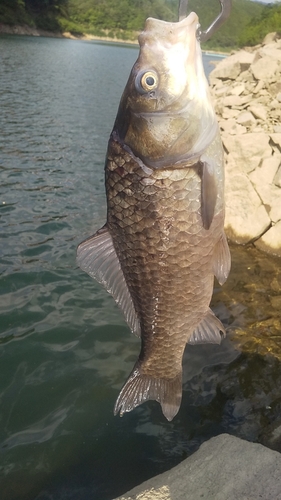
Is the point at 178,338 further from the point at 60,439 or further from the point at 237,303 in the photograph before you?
the point at 237,303

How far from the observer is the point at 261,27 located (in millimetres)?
28891

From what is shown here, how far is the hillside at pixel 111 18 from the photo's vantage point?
31.1 metres

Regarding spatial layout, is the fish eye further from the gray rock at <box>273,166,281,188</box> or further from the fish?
the gray rock at <box>273,166,281,188</box>

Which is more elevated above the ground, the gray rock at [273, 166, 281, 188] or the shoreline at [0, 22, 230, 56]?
the shoreline at [0, 22, 230, 56]

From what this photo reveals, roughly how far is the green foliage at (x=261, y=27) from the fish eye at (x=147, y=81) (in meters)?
24.9

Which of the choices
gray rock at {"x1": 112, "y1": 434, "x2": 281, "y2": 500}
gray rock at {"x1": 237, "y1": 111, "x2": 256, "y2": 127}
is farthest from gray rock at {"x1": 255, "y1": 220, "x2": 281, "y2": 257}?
gray rock at {"x1": 112, "y1": 434, "x2": 281, "y2": 500}

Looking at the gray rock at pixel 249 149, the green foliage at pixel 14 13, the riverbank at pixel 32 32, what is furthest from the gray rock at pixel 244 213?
the green foliage at pixel 14 13

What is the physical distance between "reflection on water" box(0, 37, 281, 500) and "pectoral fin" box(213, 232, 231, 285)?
2.34m

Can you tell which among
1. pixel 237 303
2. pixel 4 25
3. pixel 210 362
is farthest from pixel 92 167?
pixel 4 25

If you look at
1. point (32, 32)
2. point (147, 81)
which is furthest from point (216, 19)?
point (32, 32)

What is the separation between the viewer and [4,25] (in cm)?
6500

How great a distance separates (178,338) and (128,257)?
0.62m

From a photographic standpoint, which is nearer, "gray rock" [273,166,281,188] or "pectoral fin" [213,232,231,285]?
"pectoral fin" [213,232,231,285]

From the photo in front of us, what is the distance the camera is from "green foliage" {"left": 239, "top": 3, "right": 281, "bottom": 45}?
2587 centimetres
